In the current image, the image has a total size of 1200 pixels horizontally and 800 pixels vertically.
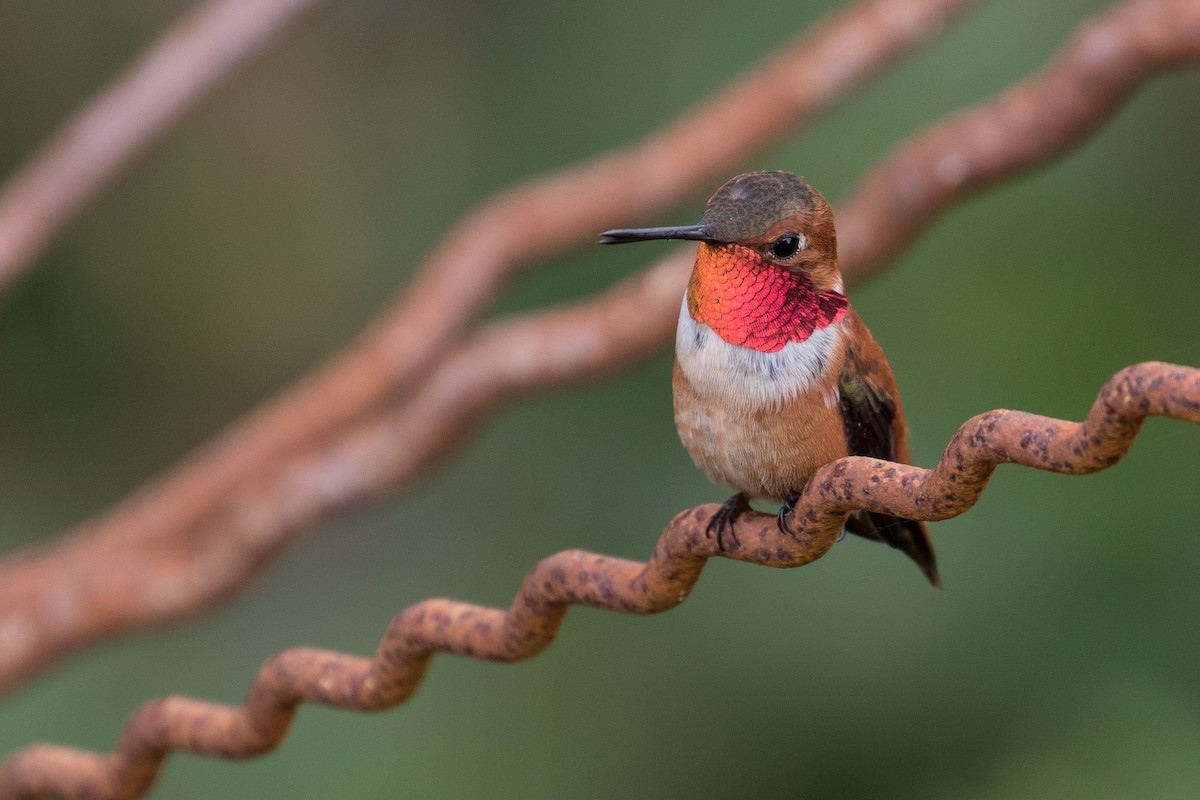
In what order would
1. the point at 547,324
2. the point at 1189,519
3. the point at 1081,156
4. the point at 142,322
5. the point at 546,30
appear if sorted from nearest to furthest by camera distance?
the point at 547,324 → the point at 1189,519 → the point at 1081,156 → the point at 546,30 → the point at 142,322

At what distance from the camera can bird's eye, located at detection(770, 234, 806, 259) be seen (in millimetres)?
806

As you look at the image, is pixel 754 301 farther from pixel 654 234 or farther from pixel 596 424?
pixel 596 424

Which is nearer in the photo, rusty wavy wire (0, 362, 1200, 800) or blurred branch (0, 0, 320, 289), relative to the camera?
rusty wavy wire (0, 362, 1200, 800)

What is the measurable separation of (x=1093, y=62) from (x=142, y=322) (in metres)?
2.69

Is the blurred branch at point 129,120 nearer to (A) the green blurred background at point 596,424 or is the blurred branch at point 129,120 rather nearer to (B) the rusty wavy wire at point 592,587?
(A) the green blurred background at point 596,424

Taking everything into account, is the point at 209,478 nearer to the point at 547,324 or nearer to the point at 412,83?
the point at 547,324

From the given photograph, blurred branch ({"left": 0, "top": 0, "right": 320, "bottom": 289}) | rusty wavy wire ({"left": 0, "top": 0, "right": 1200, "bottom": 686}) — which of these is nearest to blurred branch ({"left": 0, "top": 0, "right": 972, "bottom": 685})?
rusty wavy wire ({"left": 0, "top": 0, "right": 1200, "bottom": 686})

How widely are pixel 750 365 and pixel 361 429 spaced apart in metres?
1.53

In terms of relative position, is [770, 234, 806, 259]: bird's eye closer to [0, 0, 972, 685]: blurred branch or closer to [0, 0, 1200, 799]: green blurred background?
[0, 0, 972, 685]: blurred branch

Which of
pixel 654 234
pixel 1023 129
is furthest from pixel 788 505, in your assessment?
pixel 1023 129

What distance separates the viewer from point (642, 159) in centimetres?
223

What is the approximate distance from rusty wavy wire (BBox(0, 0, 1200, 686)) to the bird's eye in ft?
3.33

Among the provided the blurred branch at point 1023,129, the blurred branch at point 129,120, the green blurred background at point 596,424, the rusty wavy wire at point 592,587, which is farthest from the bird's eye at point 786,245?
the blurred branch at point 129,120

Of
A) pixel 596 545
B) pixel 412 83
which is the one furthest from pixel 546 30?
pixel 596 545
